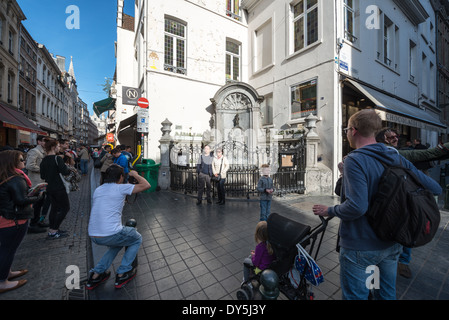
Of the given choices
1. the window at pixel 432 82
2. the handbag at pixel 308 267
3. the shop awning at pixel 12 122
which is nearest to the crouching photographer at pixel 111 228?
the handbag at pixel 308 267

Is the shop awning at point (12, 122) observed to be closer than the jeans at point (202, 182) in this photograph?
No

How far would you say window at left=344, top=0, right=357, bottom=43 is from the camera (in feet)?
27.8

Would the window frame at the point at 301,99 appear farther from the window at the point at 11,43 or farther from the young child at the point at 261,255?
the window at the point at 11,43

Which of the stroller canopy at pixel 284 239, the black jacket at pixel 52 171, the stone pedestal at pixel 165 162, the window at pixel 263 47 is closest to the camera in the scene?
the stroller canopy at pixel 284 239

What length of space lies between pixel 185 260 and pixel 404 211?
115 inches

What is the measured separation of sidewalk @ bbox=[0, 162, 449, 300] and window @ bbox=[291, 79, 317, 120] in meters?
5.55

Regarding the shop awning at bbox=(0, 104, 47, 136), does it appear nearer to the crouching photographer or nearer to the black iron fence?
the black iron fence

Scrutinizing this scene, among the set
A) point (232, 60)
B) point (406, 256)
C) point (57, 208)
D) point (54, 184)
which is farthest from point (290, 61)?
point (57, 208)

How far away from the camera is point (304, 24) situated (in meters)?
9.30

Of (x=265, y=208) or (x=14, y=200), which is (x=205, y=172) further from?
(x=14, y=200)

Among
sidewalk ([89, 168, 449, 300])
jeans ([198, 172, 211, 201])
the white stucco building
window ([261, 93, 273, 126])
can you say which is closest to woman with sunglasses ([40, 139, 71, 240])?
sidewalk ([89, 168, 449, 300])

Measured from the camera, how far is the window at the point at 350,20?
848 cm

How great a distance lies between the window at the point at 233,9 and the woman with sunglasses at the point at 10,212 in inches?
545

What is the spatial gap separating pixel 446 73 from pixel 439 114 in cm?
452
